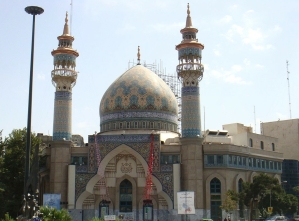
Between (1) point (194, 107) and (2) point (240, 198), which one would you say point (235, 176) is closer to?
(2) point (240, 198)

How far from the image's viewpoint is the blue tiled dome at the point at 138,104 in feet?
144

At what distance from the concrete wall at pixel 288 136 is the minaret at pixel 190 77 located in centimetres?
1983

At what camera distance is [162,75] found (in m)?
58.1

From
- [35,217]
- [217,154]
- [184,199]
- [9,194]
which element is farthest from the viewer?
[217,154]

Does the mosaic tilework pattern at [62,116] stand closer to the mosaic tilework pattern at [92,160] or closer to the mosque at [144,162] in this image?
the mosque at [144,162]

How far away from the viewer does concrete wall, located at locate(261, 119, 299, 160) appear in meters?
56.2

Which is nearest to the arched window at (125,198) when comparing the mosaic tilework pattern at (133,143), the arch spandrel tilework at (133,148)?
the arch spandrel tilework at (133,148)

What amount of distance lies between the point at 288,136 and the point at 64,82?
2785 centimetres

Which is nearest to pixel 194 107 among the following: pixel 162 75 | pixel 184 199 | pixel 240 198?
pixel 240 198

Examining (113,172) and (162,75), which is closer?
(113,172)

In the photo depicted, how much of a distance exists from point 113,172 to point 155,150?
402 centimetres

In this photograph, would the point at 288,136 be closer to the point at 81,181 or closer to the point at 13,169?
the point at 81,181

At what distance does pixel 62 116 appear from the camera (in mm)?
41094

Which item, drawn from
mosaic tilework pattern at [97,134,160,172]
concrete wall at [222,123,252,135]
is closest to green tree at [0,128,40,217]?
mosaic tilework pattern at [97,134,160,172]
